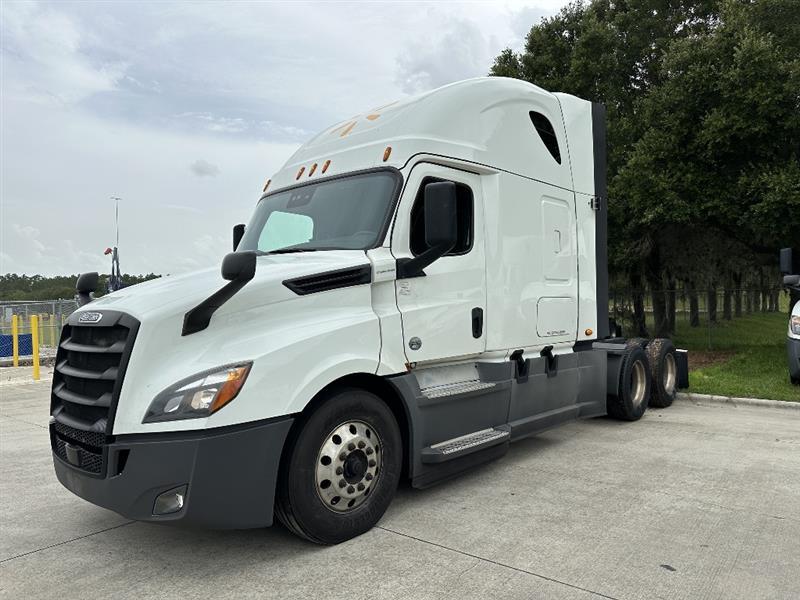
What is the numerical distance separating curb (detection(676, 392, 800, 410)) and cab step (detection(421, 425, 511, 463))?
18.4 feet

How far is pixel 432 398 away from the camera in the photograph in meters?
4.72

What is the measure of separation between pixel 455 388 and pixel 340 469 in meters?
1.37

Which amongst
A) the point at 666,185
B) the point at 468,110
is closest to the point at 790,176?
the point at 666,185

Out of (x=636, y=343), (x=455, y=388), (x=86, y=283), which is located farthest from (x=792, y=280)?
(x=86, y=283)

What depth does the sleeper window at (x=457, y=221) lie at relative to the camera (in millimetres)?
4707

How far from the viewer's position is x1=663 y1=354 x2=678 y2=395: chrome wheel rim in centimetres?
905

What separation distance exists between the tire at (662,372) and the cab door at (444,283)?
182 inches

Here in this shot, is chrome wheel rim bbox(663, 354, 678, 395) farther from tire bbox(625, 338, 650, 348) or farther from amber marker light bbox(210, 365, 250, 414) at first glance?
amber marker light bbox(210, 365, 250, 414)

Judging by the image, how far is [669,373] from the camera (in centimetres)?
916

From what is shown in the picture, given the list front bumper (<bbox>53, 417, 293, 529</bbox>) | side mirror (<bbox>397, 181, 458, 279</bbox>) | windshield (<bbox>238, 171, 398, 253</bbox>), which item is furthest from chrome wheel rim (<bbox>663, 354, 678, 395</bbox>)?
front bumper (<bbox>53, 417, 293, 529</bbox>)

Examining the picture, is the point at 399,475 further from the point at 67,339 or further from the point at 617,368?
the point at 617,368

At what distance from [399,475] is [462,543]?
2.32 ft

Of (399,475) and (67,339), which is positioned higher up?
(67,339)

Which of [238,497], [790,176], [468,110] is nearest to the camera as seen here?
[238,497]
